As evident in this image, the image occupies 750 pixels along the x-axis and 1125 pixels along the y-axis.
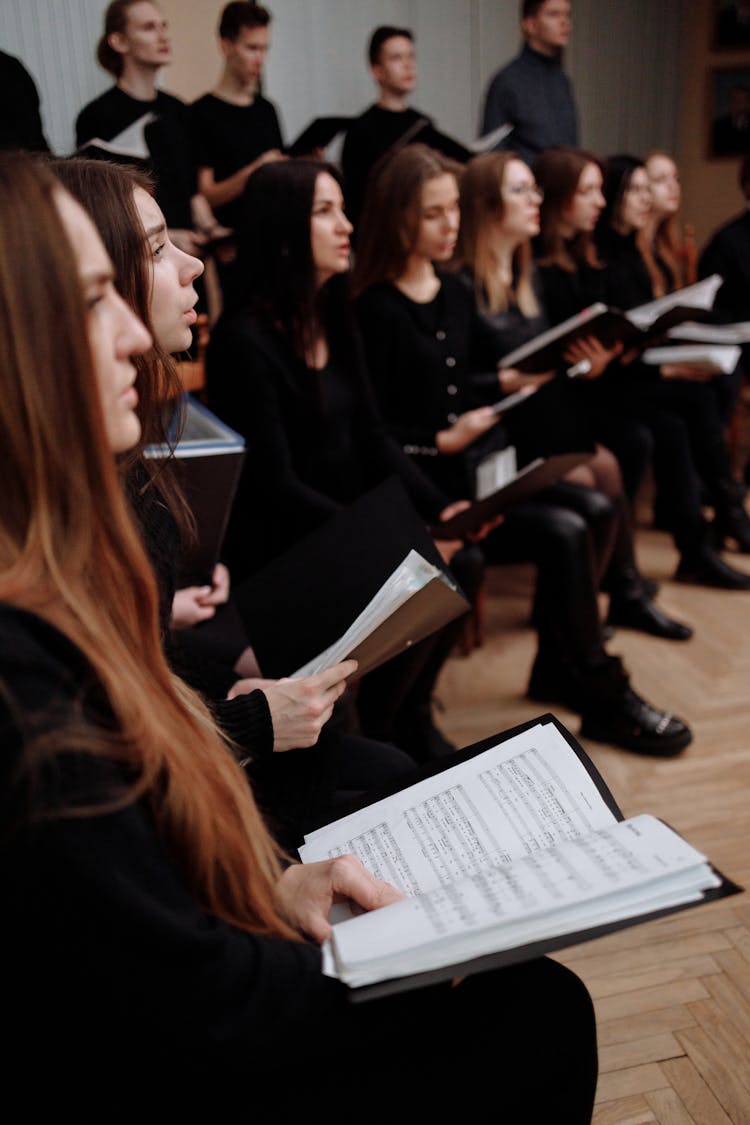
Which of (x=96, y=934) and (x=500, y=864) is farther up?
(x=96, y=934)

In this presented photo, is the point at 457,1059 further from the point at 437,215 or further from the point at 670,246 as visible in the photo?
the point at 670,246

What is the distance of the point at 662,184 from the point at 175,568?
10.2 ft

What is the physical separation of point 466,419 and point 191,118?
187cm

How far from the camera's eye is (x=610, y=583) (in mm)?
2762

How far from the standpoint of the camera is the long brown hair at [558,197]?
10.3ft

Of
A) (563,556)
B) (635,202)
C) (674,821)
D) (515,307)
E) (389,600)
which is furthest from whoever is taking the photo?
(635,202)

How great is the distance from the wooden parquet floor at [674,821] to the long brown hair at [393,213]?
1.00 metres

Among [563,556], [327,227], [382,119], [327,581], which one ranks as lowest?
[563,556]

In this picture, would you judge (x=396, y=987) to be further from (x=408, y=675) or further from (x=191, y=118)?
(x=191, y=118)

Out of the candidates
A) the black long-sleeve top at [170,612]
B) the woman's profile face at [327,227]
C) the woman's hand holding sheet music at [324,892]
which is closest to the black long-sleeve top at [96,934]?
the woman's hand holding sheet music at [324,892]

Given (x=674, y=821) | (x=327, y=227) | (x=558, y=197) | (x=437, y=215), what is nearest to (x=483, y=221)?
(x=437, y=215)

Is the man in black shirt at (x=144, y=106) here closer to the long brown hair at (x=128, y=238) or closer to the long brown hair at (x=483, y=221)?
the long brown hair at (x=483, y=221)

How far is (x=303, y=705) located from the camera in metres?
1.13

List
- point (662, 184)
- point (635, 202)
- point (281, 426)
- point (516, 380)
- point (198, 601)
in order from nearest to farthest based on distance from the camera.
Answer: point (198, 601)
point (281, 426)
point (516, 380)
point (635, 202)
point (662, 184)
